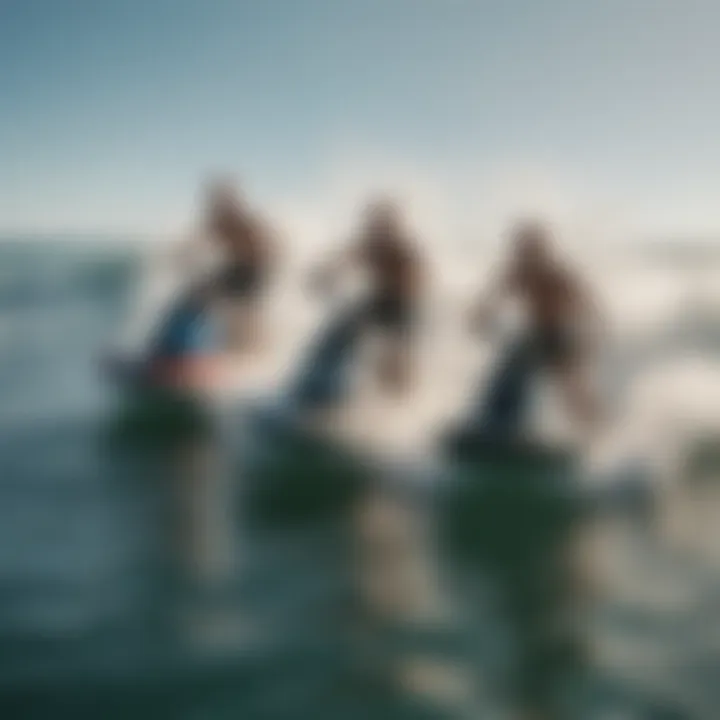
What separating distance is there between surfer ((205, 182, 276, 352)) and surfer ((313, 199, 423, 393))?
204 cm

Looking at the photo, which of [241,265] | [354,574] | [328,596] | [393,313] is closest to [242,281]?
[241,265]

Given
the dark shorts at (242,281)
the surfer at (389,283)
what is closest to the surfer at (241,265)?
the dark shorts at (242,281)

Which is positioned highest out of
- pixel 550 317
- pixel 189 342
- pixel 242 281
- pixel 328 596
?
pixel 242 281

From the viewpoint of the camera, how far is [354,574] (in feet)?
16.6

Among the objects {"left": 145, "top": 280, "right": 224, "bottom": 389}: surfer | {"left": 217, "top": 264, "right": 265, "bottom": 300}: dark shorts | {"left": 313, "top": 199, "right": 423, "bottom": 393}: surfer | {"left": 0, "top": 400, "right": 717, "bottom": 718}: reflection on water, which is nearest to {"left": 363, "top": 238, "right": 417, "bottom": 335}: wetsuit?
{"left": 313, "top": 199, "right": 423, "bottom": 393}: surfer

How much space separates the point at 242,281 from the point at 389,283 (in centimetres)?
240

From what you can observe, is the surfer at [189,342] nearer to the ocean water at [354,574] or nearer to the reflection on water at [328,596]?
the ocean water at [354,574]

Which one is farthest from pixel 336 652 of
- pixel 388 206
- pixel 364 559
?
pixel 388 206

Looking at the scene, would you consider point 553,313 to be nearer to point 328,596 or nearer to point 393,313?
point 393,313

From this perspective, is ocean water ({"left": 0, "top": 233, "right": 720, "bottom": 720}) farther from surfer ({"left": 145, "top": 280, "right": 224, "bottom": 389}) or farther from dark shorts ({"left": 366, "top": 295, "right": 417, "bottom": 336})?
surfer ({"left": 145, "top": 280, "right": 224, "bottom": 389})

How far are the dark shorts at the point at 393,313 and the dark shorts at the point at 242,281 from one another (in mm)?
2172

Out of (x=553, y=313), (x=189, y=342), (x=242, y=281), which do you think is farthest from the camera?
(x=242, y=281)

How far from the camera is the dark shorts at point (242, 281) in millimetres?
9766

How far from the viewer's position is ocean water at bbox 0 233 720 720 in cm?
398
